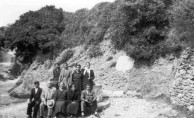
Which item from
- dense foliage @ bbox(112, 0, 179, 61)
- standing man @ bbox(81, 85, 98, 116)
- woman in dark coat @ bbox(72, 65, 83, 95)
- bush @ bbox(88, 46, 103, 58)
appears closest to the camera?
standing man @ bbox(81, 85, 98, 116)

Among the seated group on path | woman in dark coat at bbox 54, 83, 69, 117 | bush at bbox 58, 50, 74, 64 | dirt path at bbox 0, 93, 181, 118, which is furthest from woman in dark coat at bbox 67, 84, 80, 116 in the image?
bush at bbox 58, 50, 74, 64

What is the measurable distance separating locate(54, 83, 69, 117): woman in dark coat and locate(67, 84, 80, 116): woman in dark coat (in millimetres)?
180

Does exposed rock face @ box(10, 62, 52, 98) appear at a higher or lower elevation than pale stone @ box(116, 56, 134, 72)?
lower

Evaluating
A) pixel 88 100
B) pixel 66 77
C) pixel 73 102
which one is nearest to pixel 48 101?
pixel 73 102

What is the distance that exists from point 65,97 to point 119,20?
745 cm

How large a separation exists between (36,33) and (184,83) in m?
16.2

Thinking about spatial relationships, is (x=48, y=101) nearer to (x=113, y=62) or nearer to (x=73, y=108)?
(x=73, y=108)

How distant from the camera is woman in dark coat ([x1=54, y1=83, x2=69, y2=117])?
11.3 metres

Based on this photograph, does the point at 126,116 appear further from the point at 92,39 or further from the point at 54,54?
the point at 54,54

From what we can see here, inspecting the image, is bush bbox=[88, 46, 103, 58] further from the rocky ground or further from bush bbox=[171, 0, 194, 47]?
bush bbox=[171, 0, 194, 47]

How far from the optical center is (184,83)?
11742mm

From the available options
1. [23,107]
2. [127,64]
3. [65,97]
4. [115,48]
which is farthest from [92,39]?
[65,97]

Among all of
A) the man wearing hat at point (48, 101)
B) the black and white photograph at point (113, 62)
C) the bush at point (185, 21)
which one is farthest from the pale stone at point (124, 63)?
the man wearing hat at point (48, 101)

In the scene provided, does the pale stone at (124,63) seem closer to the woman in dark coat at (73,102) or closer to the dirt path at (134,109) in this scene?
the dirt path at (134,109)
